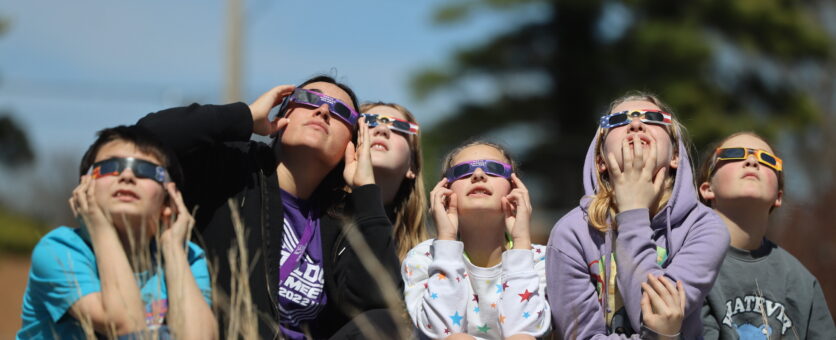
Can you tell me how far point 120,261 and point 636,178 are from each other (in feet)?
6.33

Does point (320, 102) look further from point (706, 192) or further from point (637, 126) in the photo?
point (706, 192)

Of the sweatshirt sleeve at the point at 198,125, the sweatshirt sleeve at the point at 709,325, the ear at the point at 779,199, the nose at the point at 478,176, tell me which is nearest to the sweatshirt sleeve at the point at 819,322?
the ear at the point at 779,199

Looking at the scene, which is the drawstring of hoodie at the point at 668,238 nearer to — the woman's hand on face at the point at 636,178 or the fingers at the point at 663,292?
the woman's hand on face at the point at 636,178

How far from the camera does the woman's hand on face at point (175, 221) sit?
3.17 meters

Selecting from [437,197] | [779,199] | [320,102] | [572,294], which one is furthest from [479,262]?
[779,199]

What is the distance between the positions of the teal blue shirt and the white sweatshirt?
3.43 feet

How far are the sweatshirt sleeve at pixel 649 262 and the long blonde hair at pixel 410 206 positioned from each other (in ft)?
4.42

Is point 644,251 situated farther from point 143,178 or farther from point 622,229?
point 143,178

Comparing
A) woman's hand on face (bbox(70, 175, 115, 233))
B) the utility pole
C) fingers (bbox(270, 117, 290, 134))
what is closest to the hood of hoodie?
fingers (bbox(270, 117, 290, 134))

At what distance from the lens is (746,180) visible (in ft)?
13.9

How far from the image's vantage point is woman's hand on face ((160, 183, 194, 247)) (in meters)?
3.17

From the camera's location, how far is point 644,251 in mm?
3496

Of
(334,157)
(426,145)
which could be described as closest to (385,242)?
(334,157)

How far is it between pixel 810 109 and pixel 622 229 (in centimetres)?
1750
